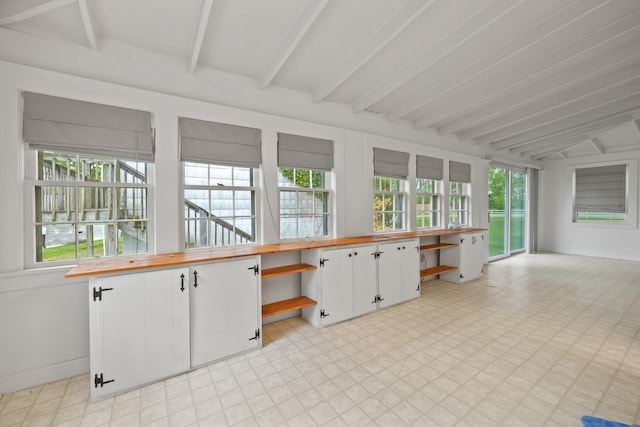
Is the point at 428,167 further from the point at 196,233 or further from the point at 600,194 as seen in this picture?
the point at 600,194

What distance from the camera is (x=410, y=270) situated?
13.6 feet

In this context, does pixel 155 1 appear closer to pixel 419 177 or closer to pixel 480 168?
pixel 419 177

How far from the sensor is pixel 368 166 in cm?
436

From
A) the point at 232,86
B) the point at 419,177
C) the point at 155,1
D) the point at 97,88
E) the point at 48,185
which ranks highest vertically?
the point at 155,1

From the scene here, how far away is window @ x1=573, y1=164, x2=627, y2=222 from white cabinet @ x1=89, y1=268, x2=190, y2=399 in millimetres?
10227

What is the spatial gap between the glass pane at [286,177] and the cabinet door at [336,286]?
1107mm

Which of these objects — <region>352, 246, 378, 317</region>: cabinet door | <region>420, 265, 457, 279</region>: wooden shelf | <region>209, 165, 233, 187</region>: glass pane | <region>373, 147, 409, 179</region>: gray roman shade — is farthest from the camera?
<region>420, 265, 457, 279</region>: wooden shelf

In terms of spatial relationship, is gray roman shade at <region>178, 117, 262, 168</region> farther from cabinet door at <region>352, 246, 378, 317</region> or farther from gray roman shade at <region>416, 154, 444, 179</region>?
gray roman shade at <region>416, 154, 444, 179</region>

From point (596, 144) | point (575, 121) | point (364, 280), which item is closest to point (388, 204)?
point (364, 280)

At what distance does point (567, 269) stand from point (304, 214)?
252 inches

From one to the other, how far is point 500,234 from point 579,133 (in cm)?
297

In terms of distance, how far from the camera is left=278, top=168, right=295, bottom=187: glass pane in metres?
3.63

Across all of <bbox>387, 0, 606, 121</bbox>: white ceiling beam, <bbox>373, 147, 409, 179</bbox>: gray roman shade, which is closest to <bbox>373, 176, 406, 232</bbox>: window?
<bbox>373, 147, 409, 179</bbox>: gray roman shade

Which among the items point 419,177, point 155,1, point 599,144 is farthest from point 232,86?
point 599,144
